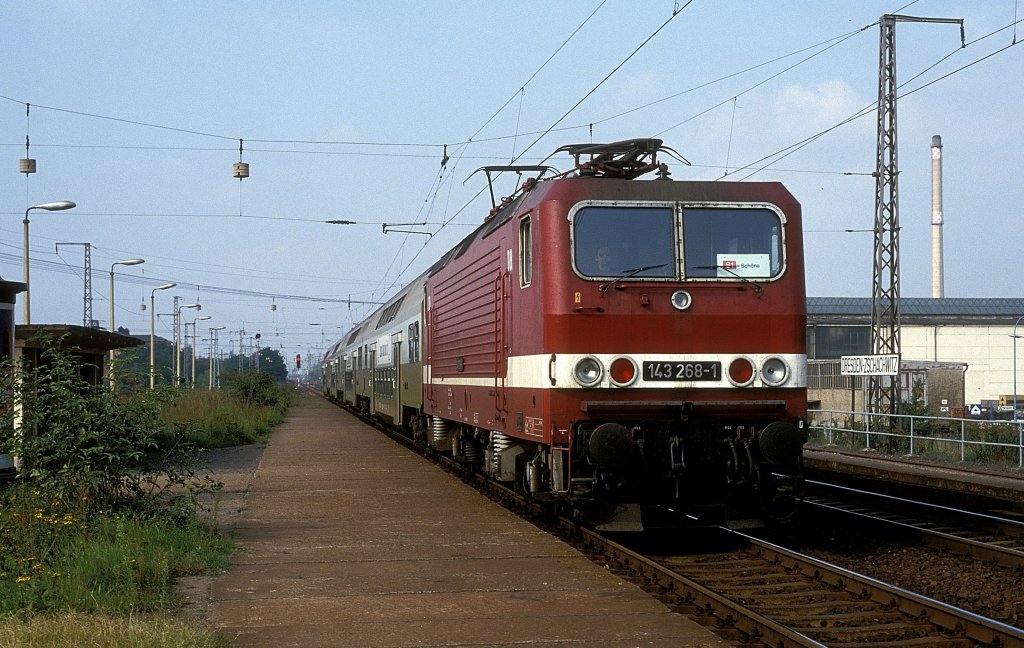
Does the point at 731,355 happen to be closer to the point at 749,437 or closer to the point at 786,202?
the point at 749,437

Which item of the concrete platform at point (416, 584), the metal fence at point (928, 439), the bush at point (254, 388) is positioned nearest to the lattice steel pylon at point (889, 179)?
the metal fence at point (928, 439)

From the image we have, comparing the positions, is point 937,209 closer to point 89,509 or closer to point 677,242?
point 677,242

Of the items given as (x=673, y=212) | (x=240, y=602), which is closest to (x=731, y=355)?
(x=673, y=212)

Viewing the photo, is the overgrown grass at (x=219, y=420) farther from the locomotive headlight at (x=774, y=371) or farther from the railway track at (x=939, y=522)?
the locomotive headlight at (x=774, y=371)

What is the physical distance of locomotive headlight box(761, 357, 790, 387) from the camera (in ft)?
32.3

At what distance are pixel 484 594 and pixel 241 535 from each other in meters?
3.89

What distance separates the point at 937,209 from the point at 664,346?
226ft

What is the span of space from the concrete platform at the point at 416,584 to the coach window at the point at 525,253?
2.53 m

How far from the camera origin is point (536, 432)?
33.2 ft

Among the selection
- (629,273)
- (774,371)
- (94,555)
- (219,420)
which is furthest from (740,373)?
(219,420)

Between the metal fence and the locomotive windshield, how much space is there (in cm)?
1072

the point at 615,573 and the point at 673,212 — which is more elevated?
the point at 673,212

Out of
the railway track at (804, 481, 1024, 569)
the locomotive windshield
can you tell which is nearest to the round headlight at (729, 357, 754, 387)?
the locomotive windshield

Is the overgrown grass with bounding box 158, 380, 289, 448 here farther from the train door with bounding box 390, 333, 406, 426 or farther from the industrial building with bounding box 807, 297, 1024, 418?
the industrial building with bounding box 807, 297, 1024, 418
